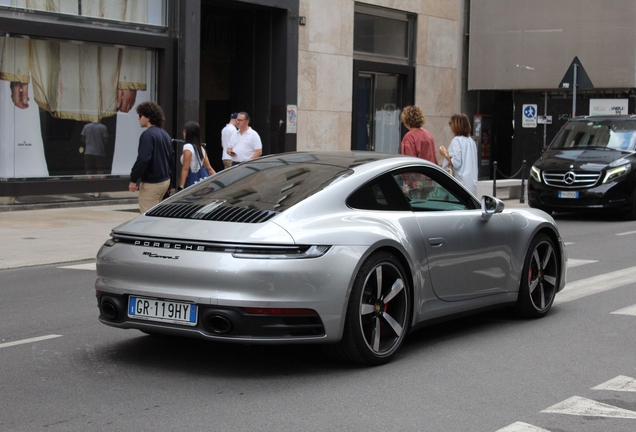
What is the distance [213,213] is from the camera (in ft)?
20.5

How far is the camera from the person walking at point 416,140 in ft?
42.0

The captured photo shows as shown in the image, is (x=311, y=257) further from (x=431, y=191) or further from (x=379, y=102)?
(x=379, y=102)

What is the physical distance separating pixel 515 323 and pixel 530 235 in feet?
2.35

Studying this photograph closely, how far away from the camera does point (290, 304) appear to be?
5.78 m

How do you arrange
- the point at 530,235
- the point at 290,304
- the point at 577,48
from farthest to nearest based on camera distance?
1. the point at 577,48
2. the point at 530,235
3. the point at 290,304

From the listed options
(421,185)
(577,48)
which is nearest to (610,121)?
(577,48)

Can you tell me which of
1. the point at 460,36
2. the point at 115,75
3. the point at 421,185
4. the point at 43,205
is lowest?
the point at 43,205

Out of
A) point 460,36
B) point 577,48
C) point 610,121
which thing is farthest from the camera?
point 460,36

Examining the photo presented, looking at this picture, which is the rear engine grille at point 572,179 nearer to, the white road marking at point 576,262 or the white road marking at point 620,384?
the white road marking at point 576,262

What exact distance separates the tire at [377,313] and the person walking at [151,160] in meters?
6.28

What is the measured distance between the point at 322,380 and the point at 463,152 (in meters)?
7.65

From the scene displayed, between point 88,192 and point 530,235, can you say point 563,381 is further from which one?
point 88,192

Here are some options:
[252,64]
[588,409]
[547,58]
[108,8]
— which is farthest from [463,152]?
[547,58]

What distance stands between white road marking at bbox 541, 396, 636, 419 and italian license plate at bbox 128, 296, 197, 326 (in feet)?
6.85
